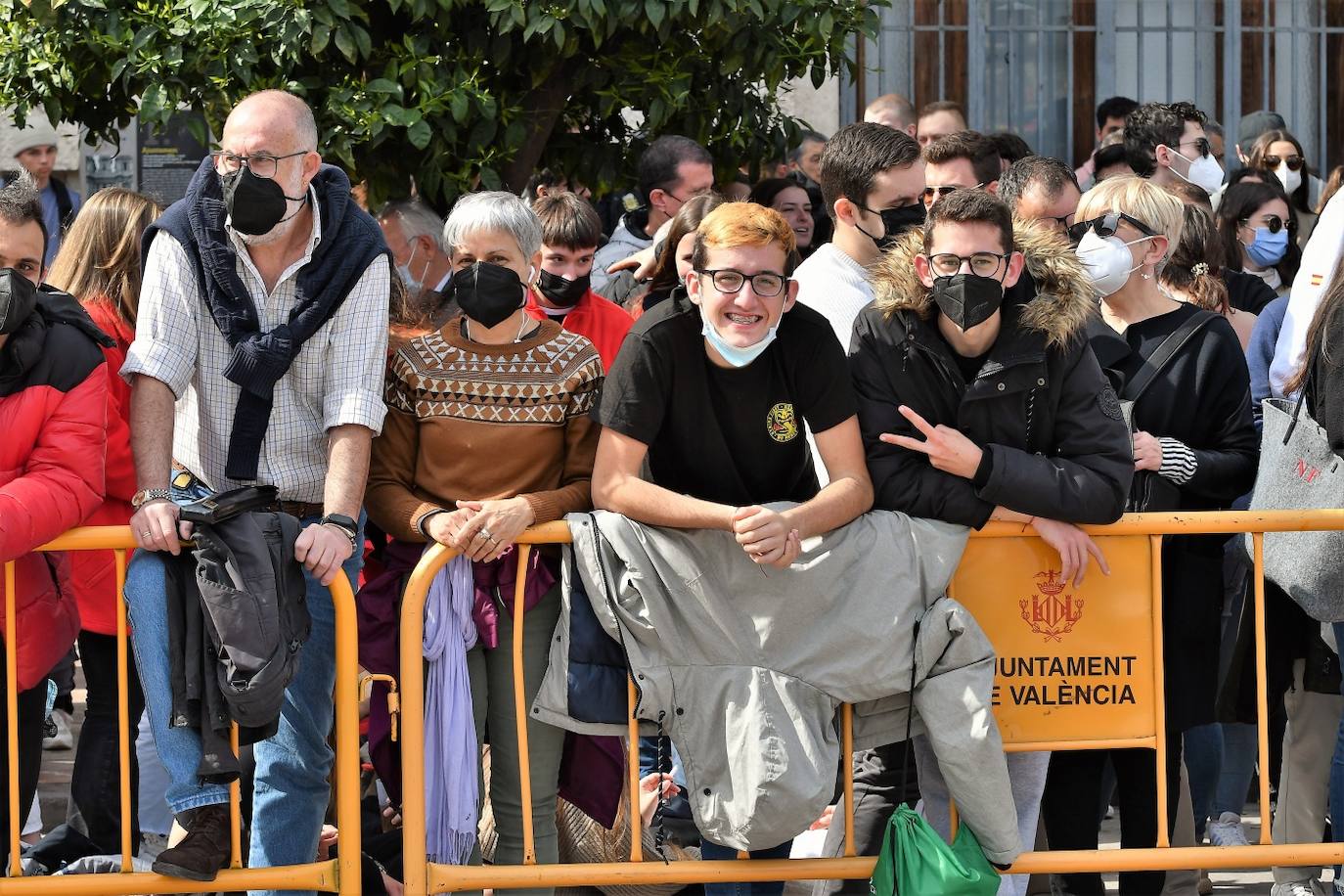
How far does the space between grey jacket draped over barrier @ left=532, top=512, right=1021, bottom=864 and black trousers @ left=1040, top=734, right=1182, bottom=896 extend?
60 centimetres

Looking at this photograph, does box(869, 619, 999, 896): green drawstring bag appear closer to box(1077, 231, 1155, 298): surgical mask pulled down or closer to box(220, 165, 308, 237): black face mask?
box(1077, 231, 1155, 298): surgical mask pulled down

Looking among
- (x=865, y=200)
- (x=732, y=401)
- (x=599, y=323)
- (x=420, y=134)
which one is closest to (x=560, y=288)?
(x=599, y=323)

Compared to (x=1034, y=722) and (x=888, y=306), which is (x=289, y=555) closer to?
(x=888, y=306)

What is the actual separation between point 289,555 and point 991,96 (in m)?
7.79

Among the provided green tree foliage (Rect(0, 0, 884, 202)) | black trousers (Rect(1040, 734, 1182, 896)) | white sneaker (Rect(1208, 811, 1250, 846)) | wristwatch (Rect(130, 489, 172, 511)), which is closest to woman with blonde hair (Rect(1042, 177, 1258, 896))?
black trousers (Rect(1040, 734, 1182, 896))

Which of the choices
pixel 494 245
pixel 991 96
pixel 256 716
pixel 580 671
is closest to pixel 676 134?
pixel 494 245

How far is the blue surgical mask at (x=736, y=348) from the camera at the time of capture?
4285 millimetres

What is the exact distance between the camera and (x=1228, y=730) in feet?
19.6

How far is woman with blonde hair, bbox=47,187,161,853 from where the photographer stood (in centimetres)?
478

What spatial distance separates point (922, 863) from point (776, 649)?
1.98 ft

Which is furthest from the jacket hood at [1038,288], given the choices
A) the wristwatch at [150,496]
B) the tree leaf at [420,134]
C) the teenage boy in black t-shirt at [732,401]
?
the wristwatch at [150,496]

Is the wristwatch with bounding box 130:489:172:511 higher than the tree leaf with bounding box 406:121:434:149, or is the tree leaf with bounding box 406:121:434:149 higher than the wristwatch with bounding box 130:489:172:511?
the tree leaf with bounding box 406:121:434:149

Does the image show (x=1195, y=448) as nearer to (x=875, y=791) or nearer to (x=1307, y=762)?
(x=1307, y=762)

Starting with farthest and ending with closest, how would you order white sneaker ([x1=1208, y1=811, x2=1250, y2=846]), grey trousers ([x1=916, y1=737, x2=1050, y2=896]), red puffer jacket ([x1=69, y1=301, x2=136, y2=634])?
white sneaker ([x1=1208, y1=811, x2=1250, y2=846]) → red puffer jacket ([x1=69, y1=301, x2=136, y2=634]) → grey trousers ([x1=916, y1=737, x2=1050, y2=896])
